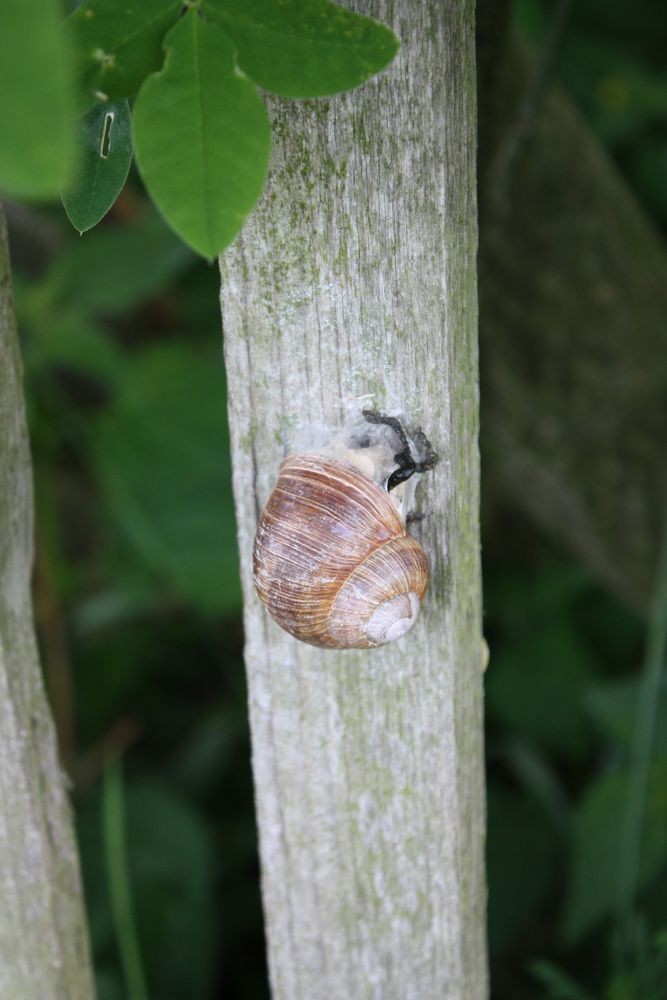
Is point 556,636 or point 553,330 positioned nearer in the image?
point 553,330

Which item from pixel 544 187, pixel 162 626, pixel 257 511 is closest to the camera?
pixel 257 511

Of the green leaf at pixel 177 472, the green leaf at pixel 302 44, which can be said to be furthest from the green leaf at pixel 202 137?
the green leaf at pixel 177 472

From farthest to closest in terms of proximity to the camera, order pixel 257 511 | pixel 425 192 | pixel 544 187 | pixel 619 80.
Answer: pixel 619 80 → pixel 544 187 → pixel 257 511 → pixel 425 192

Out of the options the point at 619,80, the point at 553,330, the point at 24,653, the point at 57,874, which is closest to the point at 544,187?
the point at 553,330

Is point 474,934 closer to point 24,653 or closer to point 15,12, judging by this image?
point 24,653

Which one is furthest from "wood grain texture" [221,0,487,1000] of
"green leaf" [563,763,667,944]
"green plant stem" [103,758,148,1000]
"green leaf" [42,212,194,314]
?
"green leaf" [42,212,194,314]

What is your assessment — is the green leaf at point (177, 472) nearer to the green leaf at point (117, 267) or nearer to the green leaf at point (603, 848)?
the green leaf at point (117, 267)
